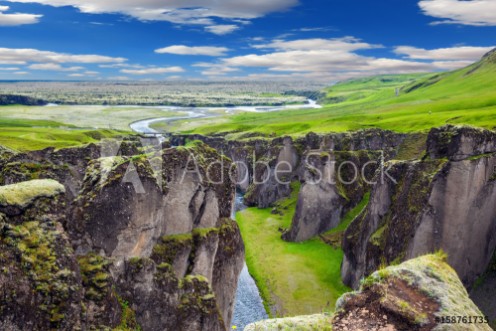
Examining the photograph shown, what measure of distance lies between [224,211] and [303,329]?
25.0m

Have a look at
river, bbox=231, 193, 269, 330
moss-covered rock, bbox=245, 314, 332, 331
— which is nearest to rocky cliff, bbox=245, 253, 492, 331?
moss-covered rock, bbox=245, 314, 332, 331

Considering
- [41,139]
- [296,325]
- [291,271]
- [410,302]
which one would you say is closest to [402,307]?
[410,302]

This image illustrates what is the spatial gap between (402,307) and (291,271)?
147 ft

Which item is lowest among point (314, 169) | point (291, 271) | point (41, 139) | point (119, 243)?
point (291, 271)

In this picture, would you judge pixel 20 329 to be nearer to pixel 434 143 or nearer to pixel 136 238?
pixel 136 238

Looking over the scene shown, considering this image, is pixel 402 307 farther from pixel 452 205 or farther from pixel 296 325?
pixel 452 205

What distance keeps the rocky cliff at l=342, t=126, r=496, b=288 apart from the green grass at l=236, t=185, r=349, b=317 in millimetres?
10755

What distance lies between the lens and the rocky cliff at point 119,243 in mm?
19688

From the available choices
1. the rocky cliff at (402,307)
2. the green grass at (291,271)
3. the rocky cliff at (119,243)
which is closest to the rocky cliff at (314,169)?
the green grass at (291,271)

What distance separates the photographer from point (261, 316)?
153ft

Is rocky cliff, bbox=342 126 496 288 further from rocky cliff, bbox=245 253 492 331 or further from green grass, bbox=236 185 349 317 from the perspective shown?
rocky cliff, bbox=245 253 492 331

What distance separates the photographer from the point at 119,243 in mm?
27281

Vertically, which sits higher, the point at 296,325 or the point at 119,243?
the point at 296,325

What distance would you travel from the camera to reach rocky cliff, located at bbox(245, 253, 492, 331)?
44.3 feet
